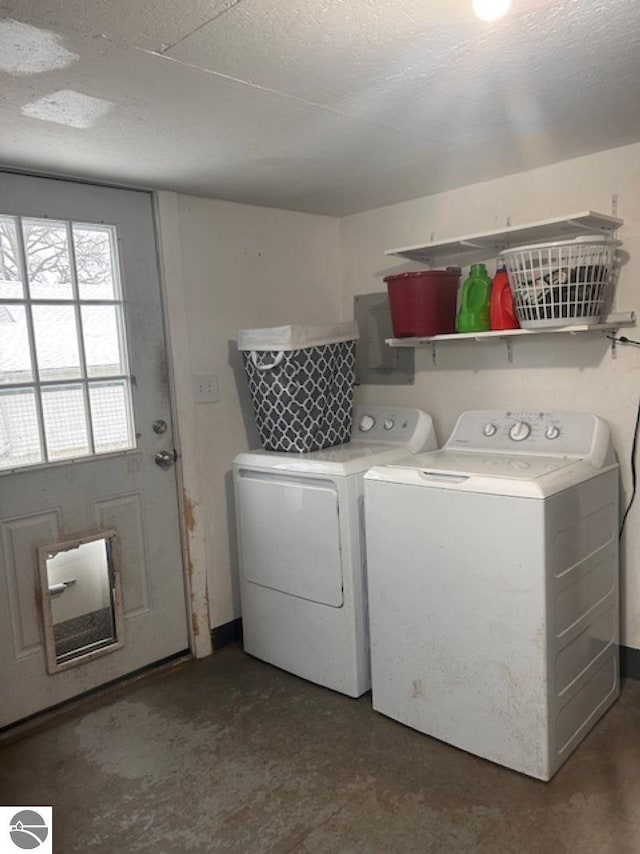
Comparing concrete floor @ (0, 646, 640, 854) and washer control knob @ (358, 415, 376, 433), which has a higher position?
washer control knob @ (358, 415, 376, 433)

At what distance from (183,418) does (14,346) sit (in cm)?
73

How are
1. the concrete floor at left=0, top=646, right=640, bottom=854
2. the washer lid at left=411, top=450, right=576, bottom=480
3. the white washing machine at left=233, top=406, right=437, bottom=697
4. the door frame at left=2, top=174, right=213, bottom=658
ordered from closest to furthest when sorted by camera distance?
the concrete floor at left=0, top=646, right=640, bottom=854, the washer lid at left=411, top=450, right=576, bottom=480, the white washing machine at left=233, top=406, right=437, bottom=697, the door frame at left=2, top=174, right=213, bottom=658

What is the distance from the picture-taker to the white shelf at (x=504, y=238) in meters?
2.19

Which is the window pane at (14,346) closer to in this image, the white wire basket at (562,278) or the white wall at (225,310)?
the white wall at (225,310)

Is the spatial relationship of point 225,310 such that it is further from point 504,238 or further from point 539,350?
point 539,350

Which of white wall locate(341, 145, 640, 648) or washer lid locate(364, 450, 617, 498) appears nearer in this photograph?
washer lid locate(364, 450, 617, 498)

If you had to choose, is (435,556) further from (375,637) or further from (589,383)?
(589,383)

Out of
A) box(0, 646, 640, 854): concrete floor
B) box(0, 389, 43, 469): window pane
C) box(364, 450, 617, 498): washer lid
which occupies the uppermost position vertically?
box(0, 389, 43, 469): window pane

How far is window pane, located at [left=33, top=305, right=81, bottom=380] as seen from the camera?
7.67 ft

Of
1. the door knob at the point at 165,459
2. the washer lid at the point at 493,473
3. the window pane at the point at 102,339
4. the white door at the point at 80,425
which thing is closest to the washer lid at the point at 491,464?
the washer lid at the point at 493,473

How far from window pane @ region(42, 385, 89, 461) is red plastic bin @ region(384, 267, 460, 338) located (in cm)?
133

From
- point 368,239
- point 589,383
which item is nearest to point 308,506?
point 589,383

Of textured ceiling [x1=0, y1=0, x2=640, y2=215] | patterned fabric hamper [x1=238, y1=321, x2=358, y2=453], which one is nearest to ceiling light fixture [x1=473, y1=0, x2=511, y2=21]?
textured ceiling [x1=0, y1=0, x2=640, y2=215]

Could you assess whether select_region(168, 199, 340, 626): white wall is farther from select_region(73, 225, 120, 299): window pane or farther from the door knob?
select_region(73, 225, 120, 299): window pane
